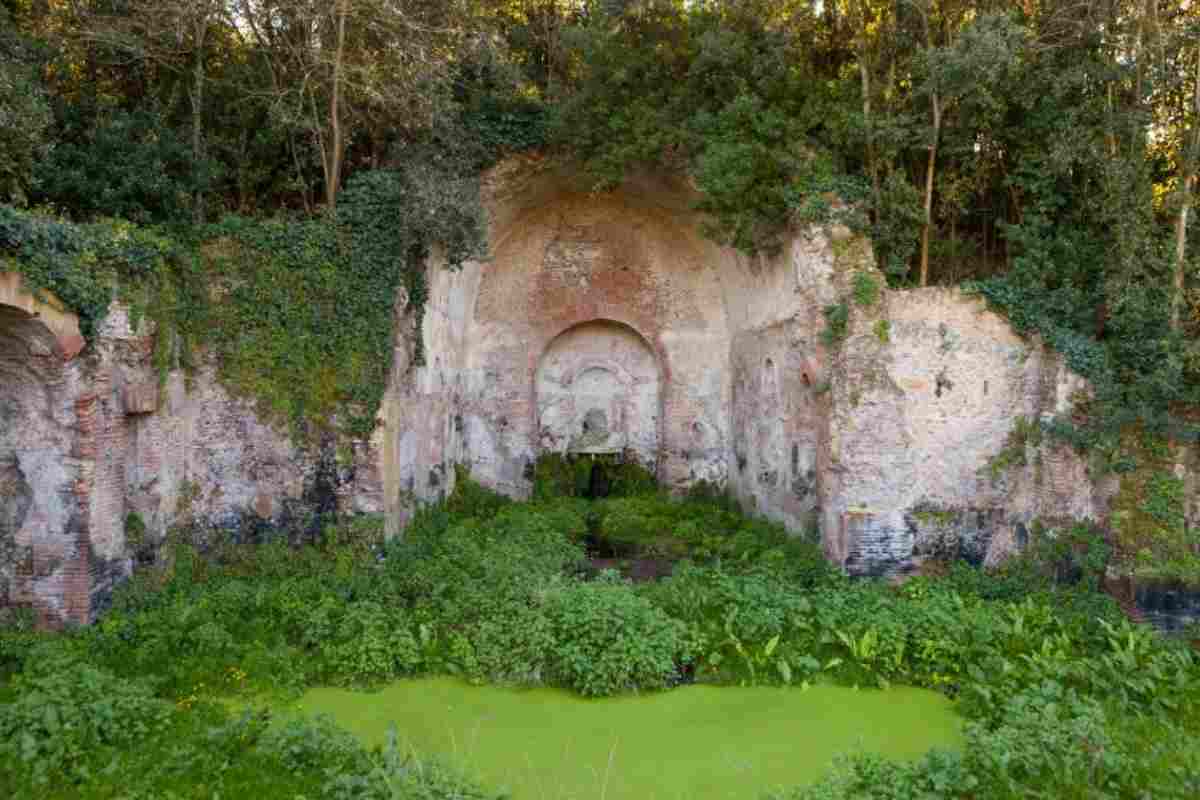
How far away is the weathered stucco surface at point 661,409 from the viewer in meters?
8.26

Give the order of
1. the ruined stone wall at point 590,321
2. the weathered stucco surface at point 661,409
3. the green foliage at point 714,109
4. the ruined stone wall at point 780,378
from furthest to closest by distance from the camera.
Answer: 1. the ruined stone wall at point 590,321
2. the ruined stone wall at point 780,378
3. the green foliage at point 714,109
4. the weathered stucco surface at point 661,409

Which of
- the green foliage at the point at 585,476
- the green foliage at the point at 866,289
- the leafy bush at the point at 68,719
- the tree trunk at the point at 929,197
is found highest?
the tree trunk at the point at 929,197

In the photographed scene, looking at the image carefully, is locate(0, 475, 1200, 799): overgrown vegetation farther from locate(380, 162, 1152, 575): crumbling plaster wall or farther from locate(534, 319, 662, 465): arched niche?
locate(534, 319, 662, 465): arched niche

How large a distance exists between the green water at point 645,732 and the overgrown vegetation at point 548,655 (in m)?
0.27

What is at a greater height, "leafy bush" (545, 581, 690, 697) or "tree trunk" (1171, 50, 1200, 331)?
"tree trunk" (1171, 50, 1200, 331)

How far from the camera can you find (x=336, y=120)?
1065cm

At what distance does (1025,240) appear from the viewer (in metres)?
9.67

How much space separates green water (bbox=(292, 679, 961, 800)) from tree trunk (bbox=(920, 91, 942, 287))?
5.24m

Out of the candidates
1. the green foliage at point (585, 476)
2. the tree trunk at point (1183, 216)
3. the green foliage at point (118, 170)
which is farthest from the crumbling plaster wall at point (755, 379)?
the green foliage at point (118, 170)

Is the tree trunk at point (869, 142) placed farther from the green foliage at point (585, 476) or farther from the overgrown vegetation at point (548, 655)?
the green foliage at point (585, 476)

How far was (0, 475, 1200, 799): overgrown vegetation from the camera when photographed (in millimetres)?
5680

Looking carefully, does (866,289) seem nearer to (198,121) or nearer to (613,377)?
(613,377)

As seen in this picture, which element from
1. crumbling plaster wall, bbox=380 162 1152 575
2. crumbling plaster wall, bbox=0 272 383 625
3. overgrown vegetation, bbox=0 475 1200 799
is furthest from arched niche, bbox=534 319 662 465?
crumbling plaster wall, bbox=0 272 383 625

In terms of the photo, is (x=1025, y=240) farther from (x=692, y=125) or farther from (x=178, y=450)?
(x=178, y=450)
